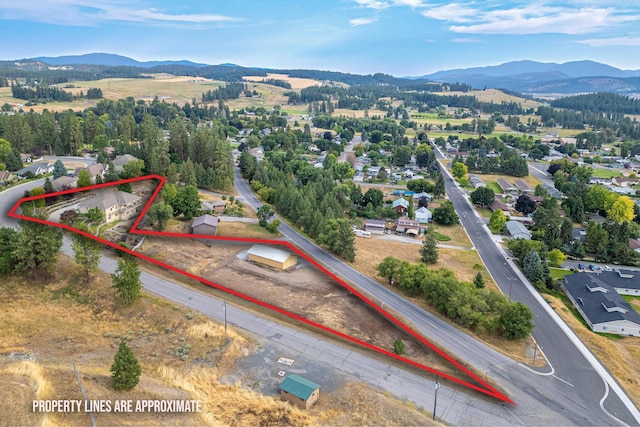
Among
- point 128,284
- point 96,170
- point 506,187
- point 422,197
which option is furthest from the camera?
point 506,187

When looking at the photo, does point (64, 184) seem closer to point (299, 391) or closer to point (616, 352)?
point (299, 391)

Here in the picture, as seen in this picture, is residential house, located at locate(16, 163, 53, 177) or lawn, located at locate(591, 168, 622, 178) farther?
lawn, located at locate(591, 168, 622, 178)

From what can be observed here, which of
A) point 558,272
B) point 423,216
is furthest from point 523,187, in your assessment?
point 558,272

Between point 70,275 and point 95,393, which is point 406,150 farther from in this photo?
point 95,393

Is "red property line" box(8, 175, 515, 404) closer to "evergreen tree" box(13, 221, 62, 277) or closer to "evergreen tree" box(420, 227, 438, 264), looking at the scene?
"evergreen tree" box(13, 221, 62, 277)

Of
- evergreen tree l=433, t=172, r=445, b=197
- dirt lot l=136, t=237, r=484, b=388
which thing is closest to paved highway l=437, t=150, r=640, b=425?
dirt lot l=136, t=237, r=484, b=388

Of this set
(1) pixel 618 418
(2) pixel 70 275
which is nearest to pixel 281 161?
(2) pixel 70 275
